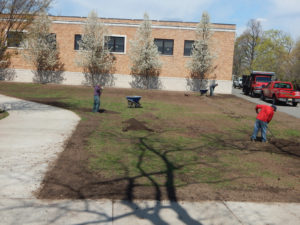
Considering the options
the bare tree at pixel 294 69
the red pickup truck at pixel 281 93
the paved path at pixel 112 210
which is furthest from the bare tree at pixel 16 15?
the bare tree at pixel 294 69

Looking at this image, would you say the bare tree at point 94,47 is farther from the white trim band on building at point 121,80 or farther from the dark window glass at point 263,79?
the dark window glass at point 263,79

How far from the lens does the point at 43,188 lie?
615cm

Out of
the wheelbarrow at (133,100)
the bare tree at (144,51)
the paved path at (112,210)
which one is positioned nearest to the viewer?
the paved path at (112,210)

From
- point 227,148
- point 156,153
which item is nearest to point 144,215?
point 156,153

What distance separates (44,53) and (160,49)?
47.1ft

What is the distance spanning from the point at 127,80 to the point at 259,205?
33.3 m

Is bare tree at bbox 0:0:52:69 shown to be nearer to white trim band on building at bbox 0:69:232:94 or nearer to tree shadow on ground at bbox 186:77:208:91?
white trim band on building at bbox 0:69:232:94

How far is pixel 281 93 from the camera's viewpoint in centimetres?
2622

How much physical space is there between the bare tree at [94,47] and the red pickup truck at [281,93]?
1885cm

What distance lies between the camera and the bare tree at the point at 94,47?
35.7 m

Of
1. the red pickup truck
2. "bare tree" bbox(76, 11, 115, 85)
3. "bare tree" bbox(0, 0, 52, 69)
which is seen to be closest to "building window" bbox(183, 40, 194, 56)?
"bare tree" bbox(76, 11, 115, 85)

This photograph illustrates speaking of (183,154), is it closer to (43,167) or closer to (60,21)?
(43,167)

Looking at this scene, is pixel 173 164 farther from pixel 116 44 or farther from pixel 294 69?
pixel 294 69

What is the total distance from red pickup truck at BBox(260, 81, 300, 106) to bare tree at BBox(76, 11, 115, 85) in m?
18.8
